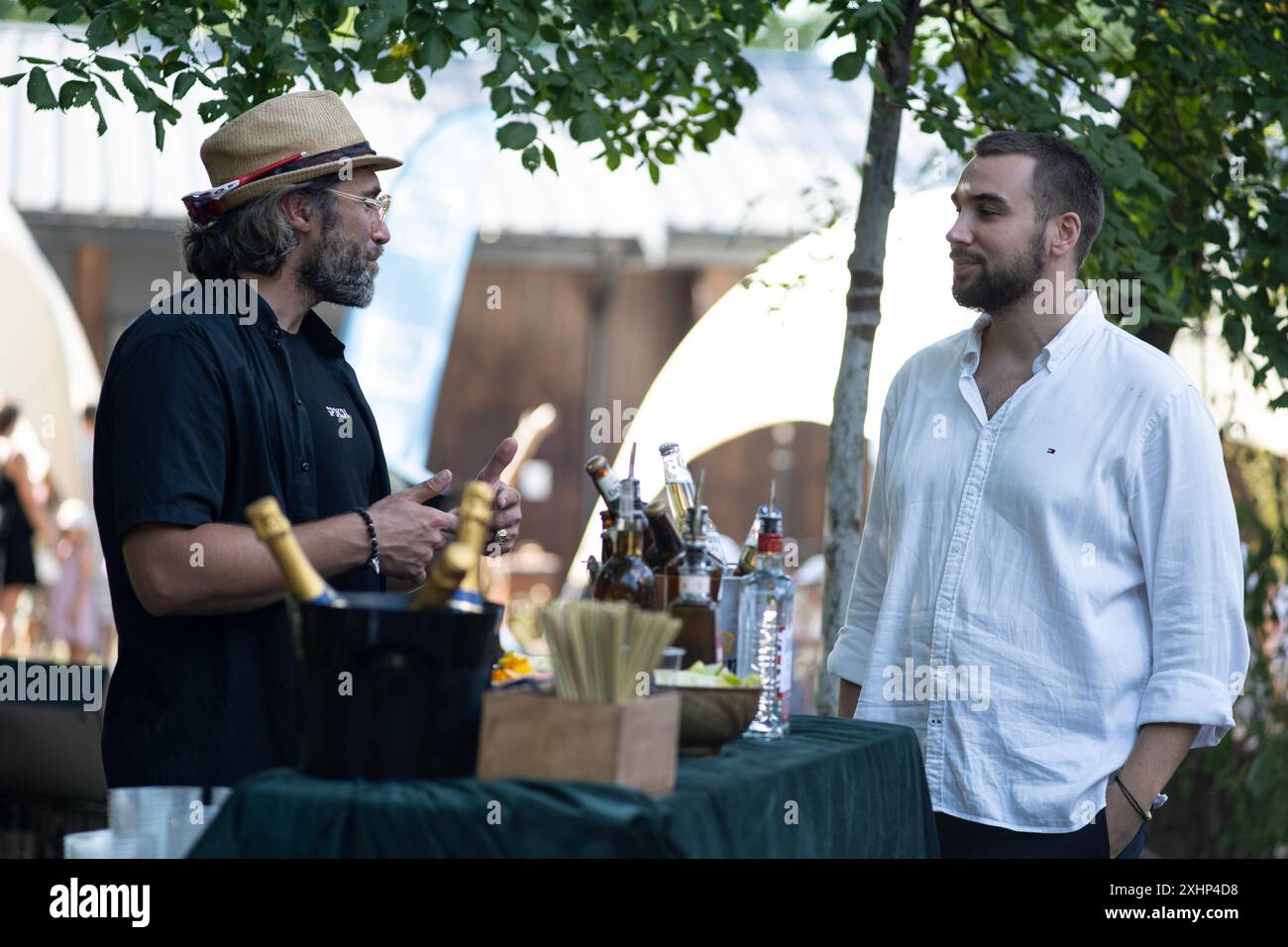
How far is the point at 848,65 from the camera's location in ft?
11.6

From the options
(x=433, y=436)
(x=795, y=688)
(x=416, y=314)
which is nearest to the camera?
(x=416, y=314)

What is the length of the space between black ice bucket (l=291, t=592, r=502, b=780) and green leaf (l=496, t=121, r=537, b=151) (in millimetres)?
1921

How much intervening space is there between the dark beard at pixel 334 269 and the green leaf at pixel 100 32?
81cm

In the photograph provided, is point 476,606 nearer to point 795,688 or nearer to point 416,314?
point 416,314

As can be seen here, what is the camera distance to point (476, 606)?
181 centimetres

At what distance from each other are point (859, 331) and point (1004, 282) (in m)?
1.47

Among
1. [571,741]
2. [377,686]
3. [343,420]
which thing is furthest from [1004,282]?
[377,686]

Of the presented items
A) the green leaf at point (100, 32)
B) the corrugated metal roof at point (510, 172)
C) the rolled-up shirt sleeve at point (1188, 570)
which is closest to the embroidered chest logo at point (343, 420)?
the green leaf at point (100, 32)

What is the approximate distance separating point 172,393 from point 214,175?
2.23 ft

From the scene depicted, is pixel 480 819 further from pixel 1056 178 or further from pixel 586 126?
pixel 586 126

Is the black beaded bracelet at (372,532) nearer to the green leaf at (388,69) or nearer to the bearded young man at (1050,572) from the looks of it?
the bearded young man at (1050,572)

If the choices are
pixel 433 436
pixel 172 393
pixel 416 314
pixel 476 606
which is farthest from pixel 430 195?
pixel 476 606

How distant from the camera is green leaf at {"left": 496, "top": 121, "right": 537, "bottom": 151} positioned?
11.4 feet

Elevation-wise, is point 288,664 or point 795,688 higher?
point 288,664
